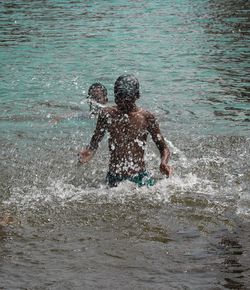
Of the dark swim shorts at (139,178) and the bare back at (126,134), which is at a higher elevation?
the bare back at (126,134)

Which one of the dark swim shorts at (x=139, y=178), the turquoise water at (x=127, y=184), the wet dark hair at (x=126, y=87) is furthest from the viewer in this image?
the dark swim shorts at (x=139, y=178)

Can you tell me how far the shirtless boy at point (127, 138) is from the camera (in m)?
7.79

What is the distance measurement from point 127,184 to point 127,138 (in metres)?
0.61

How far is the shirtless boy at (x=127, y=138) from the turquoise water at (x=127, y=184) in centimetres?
26

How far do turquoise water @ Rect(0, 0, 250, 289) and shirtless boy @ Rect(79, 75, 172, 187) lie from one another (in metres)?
0.26

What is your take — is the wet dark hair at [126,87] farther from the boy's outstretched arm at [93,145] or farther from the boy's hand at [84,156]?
the boy's hand at [84,156]

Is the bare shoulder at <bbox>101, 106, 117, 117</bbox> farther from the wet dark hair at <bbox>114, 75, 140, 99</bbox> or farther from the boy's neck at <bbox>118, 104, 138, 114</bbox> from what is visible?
the wet dark hair at <bbox>114, 75, 140, 99</bbox>

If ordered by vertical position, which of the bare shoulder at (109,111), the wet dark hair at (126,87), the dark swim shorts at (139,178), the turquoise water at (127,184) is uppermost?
the wet dark hair at (126,87)

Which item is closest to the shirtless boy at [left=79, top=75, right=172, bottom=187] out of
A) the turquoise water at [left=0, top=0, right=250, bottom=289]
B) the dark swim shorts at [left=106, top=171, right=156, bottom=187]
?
the dark swim shorts at [left=106, top=171, right=156, bottom=187]

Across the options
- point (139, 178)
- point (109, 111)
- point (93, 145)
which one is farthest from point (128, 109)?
point (139, 178)

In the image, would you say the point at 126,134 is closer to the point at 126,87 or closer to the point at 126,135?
the point at 126,135

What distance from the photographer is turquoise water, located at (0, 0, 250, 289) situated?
648 cm

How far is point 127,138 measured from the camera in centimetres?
793

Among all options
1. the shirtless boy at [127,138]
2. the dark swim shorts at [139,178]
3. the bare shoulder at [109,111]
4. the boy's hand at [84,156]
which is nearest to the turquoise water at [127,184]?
the dark swim shorts at [139,178]
